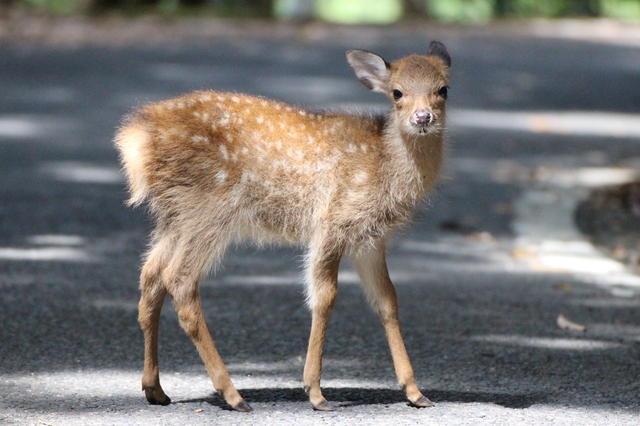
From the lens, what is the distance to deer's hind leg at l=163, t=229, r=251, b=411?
461 cm

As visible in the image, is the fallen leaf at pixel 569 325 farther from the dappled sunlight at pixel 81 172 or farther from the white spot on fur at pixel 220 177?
the dappled sunlight at pixel 81 172

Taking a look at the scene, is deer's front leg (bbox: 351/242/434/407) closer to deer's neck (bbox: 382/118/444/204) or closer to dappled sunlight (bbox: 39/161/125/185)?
deer's neck (bbox: 382/118/444/204)

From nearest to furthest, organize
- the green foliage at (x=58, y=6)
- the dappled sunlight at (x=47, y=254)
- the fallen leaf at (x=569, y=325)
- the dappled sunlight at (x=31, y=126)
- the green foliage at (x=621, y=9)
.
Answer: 1. the fallen leaf at (x=569, y=325)
2. the dappled sunlight at (x=47, y=254)
3. the dappled sunlight at (x=31, y=126)
4. the green foliage at (x=58, y=6)
5. the green foliage at (x=621, y=9)

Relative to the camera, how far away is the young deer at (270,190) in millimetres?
4645

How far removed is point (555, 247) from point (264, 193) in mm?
3726

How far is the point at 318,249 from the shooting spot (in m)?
4.72

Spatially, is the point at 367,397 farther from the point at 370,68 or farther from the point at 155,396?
the point at 370,68

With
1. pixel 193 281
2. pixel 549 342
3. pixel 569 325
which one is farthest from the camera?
pixel 569 325

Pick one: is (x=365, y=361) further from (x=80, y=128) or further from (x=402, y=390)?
(x=80, y=128)

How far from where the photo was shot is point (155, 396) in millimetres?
4586

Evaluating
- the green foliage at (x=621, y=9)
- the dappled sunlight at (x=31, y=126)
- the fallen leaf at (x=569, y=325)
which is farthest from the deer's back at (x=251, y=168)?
the green foliage at (x=621, y=9)

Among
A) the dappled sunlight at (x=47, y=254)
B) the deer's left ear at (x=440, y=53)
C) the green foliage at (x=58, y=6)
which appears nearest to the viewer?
the deer's left ear at (x=440, y=53)

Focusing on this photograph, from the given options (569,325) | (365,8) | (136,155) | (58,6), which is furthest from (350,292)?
(365,8)

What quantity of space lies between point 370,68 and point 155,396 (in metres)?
1.92
